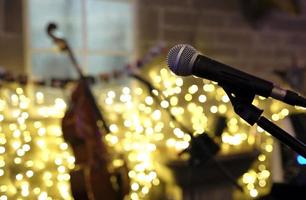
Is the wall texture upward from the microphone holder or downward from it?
downward

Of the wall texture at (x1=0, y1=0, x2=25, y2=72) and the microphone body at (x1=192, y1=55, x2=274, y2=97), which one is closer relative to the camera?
the microphone body at (x1=192, y1=55, x2=274, y2=97)

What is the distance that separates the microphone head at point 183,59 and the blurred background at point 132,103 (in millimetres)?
760

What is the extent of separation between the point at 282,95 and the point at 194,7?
1.81 m

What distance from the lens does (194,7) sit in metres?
2.67

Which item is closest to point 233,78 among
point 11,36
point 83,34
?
point 11,36

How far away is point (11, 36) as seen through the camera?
217cm

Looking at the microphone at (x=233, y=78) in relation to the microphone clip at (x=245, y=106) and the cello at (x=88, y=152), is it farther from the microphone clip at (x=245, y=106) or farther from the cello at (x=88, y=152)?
the cello at (x=88, y=152)

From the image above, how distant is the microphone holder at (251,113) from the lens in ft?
3.10

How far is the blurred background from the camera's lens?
5.88 feet

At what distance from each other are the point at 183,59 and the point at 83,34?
1537 millimetres

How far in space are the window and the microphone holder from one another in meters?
1.45

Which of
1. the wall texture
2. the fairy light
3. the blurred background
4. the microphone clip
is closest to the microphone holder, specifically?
the microphone clip

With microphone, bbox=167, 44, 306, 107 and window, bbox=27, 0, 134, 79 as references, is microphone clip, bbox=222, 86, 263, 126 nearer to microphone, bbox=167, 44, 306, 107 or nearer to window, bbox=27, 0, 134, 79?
microphone, bbox=167, 44, 306, 107

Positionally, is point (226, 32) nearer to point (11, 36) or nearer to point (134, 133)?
point (134, 133)
